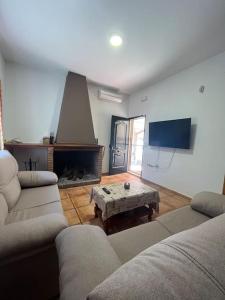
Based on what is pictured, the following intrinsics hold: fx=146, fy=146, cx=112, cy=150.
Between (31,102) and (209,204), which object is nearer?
(209,204)

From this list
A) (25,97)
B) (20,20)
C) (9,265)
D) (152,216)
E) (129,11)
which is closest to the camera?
(9,265)

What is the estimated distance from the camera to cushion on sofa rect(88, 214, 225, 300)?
0.36 meters

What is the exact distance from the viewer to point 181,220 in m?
1.30

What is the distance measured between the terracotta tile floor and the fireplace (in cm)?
35

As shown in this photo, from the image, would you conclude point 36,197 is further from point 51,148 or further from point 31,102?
point 31,102

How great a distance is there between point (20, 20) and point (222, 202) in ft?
10.2

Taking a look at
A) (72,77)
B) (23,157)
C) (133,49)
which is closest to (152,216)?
(133,49)

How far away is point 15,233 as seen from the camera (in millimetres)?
868

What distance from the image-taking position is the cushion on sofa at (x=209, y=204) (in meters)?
1.30

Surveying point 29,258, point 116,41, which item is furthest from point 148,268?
point 116,41

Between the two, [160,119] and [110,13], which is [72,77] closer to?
[110,13]

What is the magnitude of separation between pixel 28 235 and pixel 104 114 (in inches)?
149

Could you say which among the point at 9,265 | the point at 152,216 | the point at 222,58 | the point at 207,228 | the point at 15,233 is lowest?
the point at 152,216

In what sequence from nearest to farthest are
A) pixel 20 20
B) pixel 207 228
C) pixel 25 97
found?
pixel 207 228, pixel 20 20, pixel 25 97
